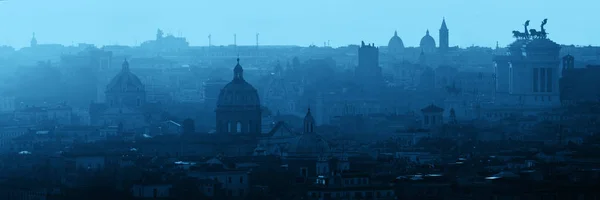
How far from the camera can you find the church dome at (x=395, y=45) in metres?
180

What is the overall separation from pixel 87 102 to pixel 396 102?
15254 millimetres

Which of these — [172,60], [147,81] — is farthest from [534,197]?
[172,60]

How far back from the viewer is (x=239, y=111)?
87.1 m

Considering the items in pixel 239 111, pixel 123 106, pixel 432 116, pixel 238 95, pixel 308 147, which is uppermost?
pixel 238 95

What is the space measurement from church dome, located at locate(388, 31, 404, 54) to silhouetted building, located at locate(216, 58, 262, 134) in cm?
9178

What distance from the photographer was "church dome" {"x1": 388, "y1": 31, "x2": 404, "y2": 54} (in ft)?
592

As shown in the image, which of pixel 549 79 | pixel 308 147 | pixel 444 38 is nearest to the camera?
pixel 308 147

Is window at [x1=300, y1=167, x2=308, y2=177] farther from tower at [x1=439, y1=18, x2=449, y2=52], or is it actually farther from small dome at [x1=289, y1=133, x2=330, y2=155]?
tower at [x1=439, y1=18, x2=449, y2=52]

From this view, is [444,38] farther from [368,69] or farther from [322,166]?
[322,166]

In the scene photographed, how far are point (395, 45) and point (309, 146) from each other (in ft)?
361

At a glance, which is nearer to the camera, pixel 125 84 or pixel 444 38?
pixel 125 84

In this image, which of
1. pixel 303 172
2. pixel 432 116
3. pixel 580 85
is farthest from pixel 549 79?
pixel 303 172

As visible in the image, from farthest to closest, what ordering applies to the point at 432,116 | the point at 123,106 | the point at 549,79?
1. the point at 549,79
2. the point at 123,106
3. the point at 432,116

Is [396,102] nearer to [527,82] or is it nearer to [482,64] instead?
[527,82]
